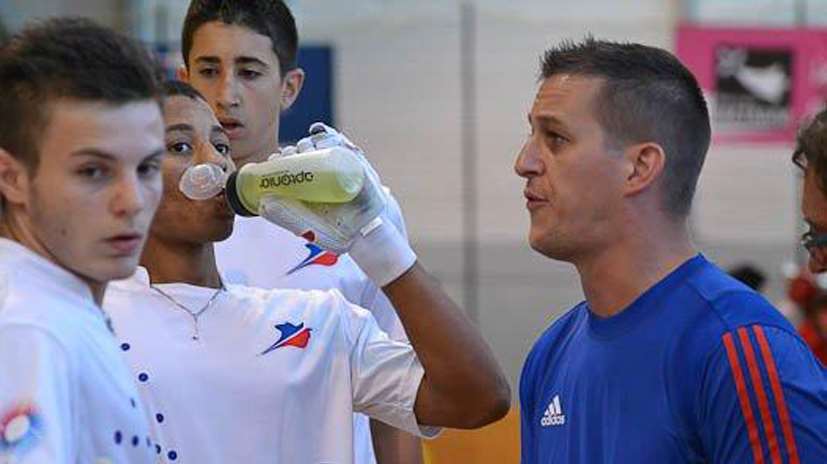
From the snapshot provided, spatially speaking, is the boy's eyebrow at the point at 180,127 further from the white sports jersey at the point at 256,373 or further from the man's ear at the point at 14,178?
the man's ear at the point at 14,178

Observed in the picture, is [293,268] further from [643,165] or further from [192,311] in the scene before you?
[643,165]

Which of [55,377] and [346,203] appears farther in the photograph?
[346,203]

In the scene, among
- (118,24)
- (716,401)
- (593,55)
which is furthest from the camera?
(118,24)

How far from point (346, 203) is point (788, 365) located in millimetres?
913

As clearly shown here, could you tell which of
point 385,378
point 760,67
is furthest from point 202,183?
point 760,67

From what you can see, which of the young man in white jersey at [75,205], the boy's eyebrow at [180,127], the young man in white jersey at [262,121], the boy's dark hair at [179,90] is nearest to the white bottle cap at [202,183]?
the boy's eyebrow at [180,127]

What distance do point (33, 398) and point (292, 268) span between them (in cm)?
213

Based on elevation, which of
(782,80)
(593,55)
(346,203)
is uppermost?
(593,55)

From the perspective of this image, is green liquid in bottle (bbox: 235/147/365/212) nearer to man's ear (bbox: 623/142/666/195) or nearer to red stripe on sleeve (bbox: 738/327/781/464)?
man's ear (bbox: 623/142/666/195)

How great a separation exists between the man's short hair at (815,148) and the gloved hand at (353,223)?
35.1 inches

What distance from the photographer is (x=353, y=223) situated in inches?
144

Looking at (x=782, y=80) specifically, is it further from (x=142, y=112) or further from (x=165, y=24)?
(x=142, y=112)

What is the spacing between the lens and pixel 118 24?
522 inches

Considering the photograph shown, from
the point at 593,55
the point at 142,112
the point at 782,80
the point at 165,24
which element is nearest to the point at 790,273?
the point at 782,80
